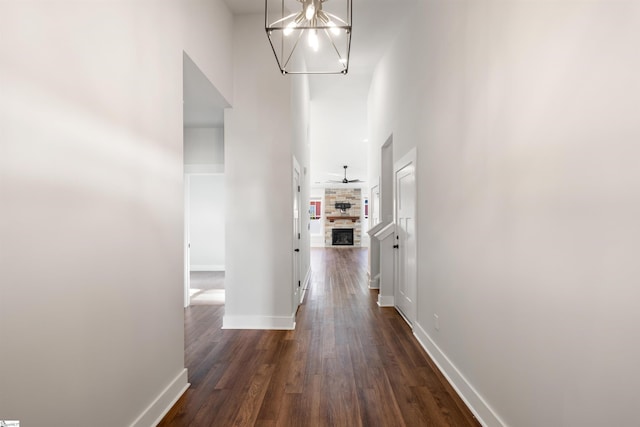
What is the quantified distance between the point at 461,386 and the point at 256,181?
2.76 m

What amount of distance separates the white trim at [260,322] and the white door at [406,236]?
1.41 meters

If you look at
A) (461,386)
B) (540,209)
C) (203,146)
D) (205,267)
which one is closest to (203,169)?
(203,146)

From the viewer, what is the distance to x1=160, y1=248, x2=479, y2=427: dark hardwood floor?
6.48 feet

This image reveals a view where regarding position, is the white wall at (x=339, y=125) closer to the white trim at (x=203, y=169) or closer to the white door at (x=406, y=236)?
the white trim at (x=203, y=169)

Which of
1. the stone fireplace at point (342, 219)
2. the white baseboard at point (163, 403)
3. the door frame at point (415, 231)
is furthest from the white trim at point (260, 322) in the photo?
the stone fireplace at point (342, 219)

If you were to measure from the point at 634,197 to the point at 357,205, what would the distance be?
13224 mm

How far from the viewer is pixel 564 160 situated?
1278mm

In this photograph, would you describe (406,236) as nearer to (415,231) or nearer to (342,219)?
(415,231)

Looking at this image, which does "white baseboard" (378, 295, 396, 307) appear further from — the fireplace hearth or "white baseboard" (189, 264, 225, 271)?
the fireplace hearth

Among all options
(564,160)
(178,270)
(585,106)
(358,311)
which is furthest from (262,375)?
(585,106)

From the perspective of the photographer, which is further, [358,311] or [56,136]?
[358,311]

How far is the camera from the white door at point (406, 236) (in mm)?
3418

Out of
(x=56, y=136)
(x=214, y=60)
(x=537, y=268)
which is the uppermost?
(x=214, y=60)

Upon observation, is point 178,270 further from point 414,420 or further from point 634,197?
point 634,197
